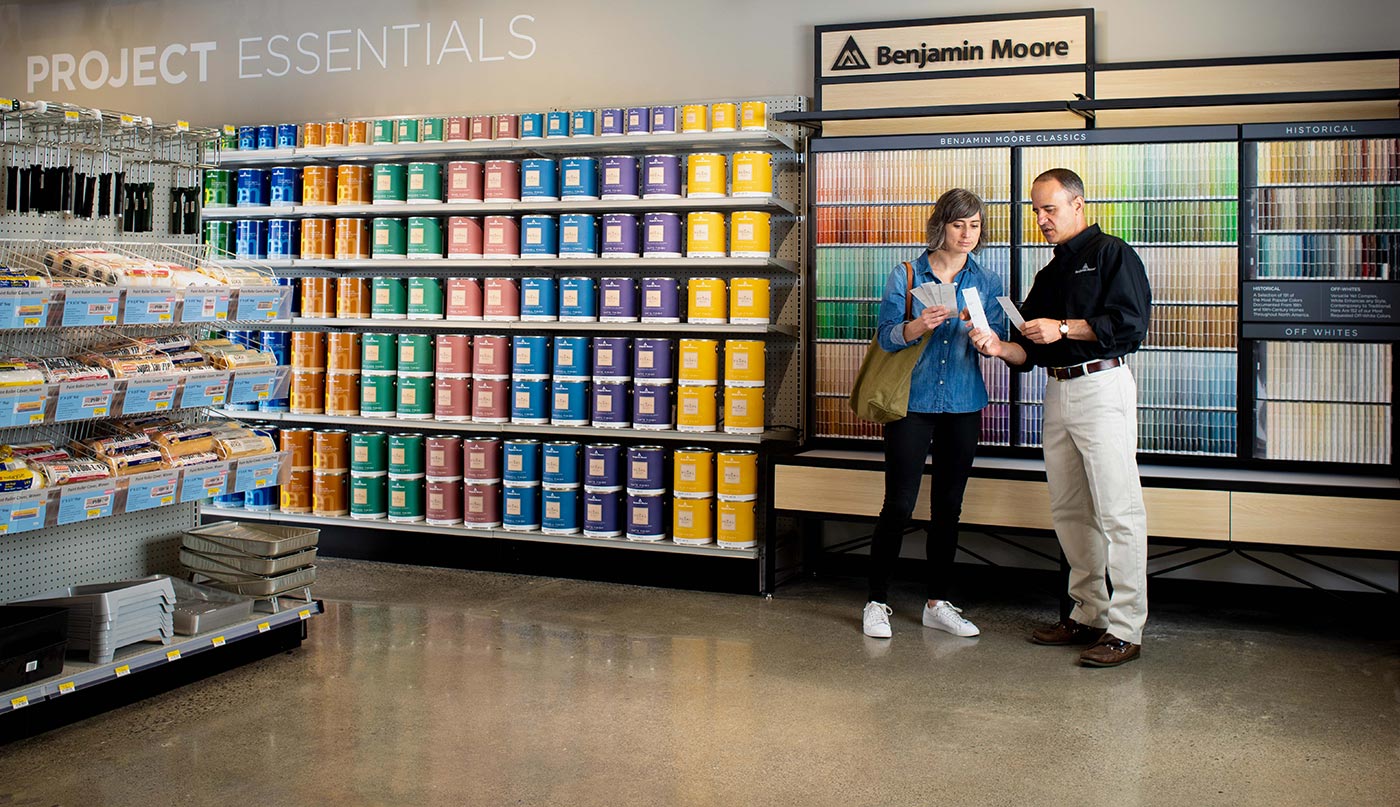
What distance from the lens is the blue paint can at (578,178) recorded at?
20.1 feet

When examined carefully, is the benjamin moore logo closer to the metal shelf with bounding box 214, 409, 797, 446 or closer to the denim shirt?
the denim shirt

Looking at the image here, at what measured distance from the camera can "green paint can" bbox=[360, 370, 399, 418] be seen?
645cm

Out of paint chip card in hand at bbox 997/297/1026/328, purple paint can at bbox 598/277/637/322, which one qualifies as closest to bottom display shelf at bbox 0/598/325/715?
purple paint can at bbox 598/277/637/322

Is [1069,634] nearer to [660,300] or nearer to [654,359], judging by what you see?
[654,359]

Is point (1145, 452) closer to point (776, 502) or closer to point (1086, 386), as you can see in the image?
point (1086, 386)

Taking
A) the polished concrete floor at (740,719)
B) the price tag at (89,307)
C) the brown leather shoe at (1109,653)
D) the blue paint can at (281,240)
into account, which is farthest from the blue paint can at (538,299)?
the brown leather shoe at (1109,653)

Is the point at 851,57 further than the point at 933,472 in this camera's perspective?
Yes

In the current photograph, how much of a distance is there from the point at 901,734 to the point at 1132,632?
1268 mm

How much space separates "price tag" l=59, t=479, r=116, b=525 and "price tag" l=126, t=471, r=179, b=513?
0.08 m

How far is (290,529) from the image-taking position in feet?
15.9

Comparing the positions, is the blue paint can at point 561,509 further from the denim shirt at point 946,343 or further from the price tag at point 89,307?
the price tag at point 89,307

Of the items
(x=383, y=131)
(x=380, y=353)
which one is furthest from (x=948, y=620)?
(x=383, y=131)

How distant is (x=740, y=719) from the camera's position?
13.2ft

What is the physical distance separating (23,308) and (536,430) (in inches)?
110
